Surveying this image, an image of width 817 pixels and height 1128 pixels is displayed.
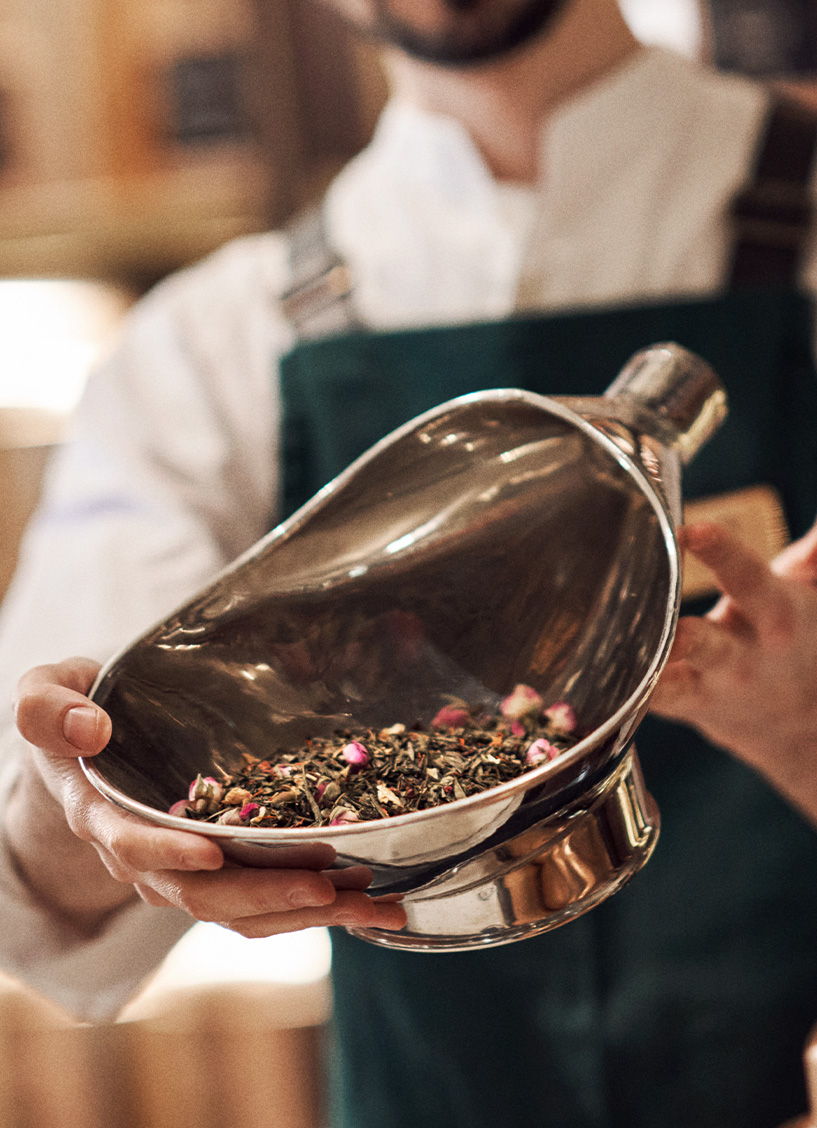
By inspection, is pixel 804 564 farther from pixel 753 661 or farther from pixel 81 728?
pixel 81 728

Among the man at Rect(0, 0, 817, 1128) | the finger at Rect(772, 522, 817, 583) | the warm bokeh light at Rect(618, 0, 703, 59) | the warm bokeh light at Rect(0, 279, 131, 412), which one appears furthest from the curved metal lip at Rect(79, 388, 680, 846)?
the warm bokeh light at Rect(0, 279, 131, 412)

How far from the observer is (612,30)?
69cm

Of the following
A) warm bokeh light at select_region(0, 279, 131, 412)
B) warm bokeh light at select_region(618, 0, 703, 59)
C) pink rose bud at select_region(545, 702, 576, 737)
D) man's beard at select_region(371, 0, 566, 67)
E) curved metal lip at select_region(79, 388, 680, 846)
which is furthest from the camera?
warm bokeh light at select_region(0, 279, 131, 412)

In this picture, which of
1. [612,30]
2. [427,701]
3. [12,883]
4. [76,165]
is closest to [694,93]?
[612,30]

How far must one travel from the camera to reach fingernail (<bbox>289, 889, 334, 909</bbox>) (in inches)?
11.3

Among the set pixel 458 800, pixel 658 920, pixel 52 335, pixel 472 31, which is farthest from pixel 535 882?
pixel 52 335

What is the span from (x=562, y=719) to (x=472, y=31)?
0.43m

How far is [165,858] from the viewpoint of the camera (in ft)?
0.96

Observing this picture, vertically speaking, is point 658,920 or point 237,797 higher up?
point 237,797

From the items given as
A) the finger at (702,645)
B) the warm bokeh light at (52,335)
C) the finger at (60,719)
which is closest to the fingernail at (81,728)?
the finger at (60,719)

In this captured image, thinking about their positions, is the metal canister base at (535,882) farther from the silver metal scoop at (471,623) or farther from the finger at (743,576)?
the finger at (743,576)

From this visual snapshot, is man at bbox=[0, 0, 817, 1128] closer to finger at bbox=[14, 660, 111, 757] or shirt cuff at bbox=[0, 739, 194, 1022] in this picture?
shirt cuff at bbox=[0, 739, 194, 1022]

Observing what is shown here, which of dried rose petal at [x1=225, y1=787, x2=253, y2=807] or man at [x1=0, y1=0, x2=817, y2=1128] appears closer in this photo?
dried rose petal at [x1=225, y1=787, x2=253, y2=807]

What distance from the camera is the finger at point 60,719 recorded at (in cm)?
32
